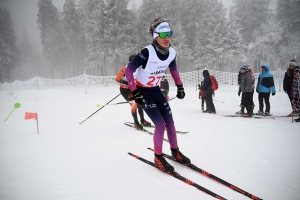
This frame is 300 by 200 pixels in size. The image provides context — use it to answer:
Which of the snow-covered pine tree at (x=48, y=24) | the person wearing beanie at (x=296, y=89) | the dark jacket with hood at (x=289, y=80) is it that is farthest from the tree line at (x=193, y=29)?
the person wearing beanie at (x=296, y=89)

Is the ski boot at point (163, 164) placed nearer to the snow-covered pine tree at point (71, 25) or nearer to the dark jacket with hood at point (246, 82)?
the dark jacket with hood at point (246, 82)

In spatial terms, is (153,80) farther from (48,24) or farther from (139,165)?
(48,24)

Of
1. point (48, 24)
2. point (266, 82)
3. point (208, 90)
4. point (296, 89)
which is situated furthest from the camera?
point (48, 24)

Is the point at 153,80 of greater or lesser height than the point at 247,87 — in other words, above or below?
above

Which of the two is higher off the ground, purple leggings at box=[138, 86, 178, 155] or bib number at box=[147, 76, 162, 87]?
bib number at box=[147, 76, 162, 87]

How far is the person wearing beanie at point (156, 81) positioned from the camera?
9.80 feet

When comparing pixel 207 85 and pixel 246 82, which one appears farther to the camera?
pixel 207 85

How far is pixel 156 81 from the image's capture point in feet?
10.8

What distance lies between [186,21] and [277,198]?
32366 mm

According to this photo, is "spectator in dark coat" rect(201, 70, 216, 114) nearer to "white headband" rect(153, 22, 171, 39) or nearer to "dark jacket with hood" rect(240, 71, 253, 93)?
"dark jacket with hood" rect(240, 71, 253, 93)

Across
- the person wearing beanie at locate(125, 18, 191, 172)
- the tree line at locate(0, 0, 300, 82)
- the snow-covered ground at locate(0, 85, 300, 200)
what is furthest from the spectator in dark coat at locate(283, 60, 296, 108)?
the tree line at locate(0, 0, 300, 82)

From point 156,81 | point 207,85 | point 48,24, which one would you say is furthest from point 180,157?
point 48,24

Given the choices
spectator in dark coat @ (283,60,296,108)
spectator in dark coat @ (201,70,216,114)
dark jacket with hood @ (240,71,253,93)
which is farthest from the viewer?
spectator in dark coat @ (201,70,216,114)

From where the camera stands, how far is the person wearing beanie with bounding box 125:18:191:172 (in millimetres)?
2988
